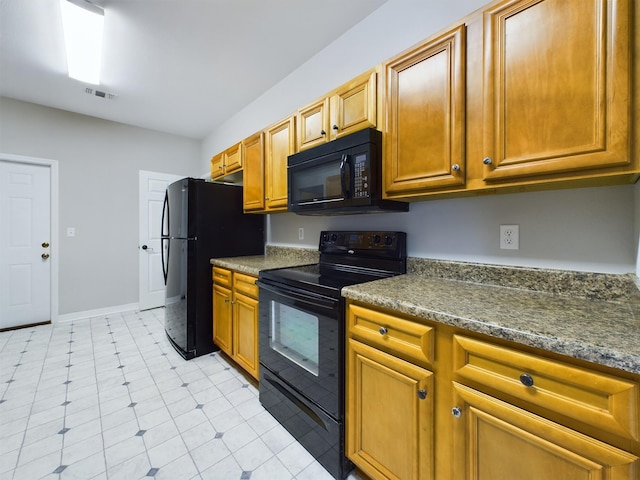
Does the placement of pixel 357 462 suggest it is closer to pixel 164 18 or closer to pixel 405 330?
pixel 405 330

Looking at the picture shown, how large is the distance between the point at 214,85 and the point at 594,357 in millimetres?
3326

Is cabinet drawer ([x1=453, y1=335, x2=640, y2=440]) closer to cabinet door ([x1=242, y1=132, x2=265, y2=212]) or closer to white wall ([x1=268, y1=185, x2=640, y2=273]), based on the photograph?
white wall ([x1=268, y1=185, x2=640, y2=273])

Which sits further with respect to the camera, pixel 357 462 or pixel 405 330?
pixel 357 462

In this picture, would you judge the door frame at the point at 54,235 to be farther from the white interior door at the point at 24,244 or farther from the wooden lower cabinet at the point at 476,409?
the wooden lower cabinet at the point at 476,409

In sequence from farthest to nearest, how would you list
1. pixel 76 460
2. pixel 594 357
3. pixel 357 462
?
1. pixel 76 460
2. pixel 357 462
3. pixel 594 357

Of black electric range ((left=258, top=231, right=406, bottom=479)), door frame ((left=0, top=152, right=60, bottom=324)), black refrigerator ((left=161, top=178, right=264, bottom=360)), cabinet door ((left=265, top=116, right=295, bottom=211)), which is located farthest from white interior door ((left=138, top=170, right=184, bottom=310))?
black electric range ((left=258, top=231, right=406, bottom=479))

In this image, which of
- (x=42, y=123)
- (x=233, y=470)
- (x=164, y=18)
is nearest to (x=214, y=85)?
(x=164, y=18)

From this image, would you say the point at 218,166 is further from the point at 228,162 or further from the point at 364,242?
the point at 364,242

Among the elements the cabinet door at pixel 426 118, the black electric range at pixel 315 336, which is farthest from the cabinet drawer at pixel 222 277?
the cabinet door at pixel 426 118

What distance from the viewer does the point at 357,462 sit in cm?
124

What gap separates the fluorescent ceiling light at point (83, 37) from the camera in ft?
5.90

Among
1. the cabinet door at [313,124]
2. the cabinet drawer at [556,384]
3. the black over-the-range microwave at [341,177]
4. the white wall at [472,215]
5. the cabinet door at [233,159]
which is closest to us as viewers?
the cabinet drawer at [556,384]

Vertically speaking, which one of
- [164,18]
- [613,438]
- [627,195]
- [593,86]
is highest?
[164,18]

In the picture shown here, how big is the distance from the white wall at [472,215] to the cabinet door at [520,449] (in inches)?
28.2
